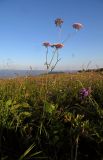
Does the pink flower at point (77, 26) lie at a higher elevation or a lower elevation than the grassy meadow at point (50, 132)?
higher

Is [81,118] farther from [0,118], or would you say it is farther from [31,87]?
[31,87]

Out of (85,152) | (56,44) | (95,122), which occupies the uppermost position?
(56,44)

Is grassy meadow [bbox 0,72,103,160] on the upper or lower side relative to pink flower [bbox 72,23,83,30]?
lower

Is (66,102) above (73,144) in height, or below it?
above

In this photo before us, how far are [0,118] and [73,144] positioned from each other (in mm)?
1124

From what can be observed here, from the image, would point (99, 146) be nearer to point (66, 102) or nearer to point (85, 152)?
point (85, 152)

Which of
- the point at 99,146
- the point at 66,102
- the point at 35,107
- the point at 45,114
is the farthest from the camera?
the point at 66,102

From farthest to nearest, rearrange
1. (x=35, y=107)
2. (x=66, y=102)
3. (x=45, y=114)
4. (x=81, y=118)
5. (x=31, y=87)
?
(x=31, y=87)
(x=66, y=102)
(x=35, y=107)
(x=45, y=114)
(x=81, y=118)

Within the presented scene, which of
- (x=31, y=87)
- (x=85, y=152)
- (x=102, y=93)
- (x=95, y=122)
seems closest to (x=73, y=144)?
(x=85, y=152)

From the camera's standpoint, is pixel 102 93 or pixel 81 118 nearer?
pixel 81 118

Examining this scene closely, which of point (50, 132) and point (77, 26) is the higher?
point (77, 26)

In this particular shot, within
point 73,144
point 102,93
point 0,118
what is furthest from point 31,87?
point 73,144

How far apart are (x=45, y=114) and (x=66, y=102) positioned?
2.57 feet

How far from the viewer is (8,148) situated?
402cm
